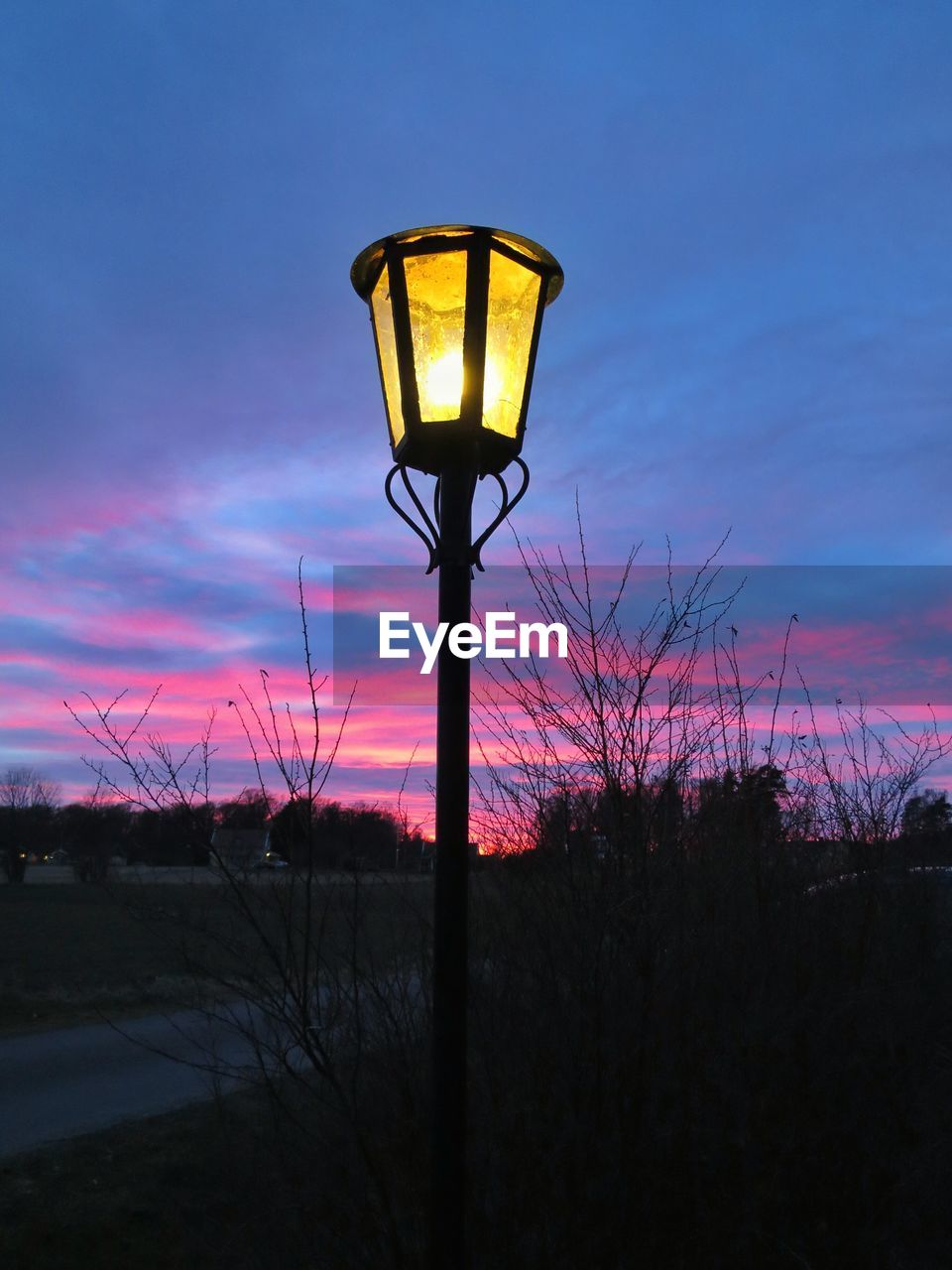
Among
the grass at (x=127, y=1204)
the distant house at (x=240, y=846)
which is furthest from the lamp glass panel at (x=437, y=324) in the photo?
the grass at (x=127, y=1204)

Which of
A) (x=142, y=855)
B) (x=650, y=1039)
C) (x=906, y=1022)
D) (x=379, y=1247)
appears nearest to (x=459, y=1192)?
(x=379, y=1247)

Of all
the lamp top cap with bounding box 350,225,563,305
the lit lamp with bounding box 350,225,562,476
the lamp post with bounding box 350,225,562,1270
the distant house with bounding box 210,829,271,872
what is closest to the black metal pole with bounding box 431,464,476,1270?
the lamp post with bounding box 350,225,562,1270

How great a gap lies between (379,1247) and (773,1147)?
1738mm

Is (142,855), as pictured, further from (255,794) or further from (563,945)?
(563,945)

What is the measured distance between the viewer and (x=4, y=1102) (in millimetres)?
7781

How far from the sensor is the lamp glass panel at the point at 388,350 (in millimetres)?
2867

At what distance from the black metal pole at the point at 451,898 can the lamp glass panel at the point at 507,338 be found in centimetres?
19

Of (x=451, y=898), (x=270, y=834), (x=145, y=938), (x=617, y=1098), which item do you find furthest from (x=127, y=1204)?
(x=145, y=938)

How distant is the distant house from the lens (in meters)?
3.97

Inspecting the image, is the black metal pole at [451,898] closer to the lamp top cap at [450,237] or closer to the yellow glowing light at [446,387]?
the yellow glowing light at [446,387]

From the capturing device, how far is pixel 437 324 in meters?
2.75

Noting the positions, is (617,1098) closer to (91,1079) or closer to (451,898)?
(451,898)

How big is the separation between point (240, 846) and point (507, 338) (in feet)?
7.60

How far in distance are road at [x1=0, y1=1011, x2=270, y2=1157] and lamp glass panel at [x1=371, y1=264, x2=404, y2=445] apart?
462 cm
